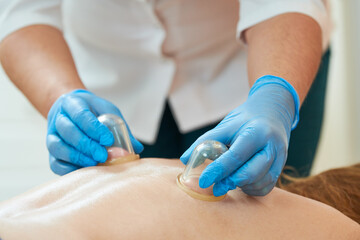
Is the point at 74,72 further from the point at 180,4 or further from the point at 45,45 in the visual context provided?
the point at 180,4

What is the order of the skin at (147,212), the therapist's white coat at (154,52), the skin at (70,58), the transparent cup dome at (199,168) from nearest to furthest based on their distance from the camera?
the skin at (147,212) < the transparent cup dome at (199,168) < the skin at (70,58) < the therapist's white coat at (154,52)

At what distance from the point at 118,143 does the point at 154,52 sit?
585 millimetres

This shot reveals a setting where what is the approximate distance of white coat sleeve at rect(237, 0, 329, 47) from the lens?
118 cm

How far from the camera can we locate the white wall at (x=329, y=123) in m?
2.58

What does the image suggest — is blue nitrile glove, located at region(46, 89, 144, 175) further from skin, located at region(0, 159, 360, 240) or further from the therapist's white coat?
the therapist's white coat

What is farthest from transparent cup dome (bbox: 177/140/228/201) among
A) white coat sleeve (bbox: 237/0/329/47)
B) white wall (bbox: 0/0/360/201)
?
white wall (bbox: 0/0/360/201)

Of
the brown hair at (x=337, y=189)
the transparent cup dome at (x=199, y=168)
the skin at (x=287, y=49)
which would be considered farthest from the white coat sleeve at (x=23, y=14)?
the brown hair at (x=337, y=189)

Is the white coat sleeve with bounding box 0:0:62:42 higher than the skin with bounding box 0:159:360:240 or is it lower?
higher

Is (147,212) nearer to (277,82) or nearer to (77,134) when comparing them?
(77,134)

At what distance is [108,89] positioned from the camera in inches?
65.8

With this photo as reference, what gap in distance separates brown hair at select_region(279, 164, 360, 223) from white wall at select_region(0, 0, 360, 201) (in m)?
1.63

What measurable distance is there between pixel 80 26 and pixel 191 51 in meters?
0.42

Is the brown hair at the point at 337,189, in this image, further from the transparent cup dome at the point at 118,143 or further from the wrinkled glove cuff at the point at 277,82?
the transparent cup dome at the point at 118,143

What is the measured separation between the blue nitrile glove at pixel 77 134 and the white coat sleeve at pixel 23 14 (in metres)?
0.39
